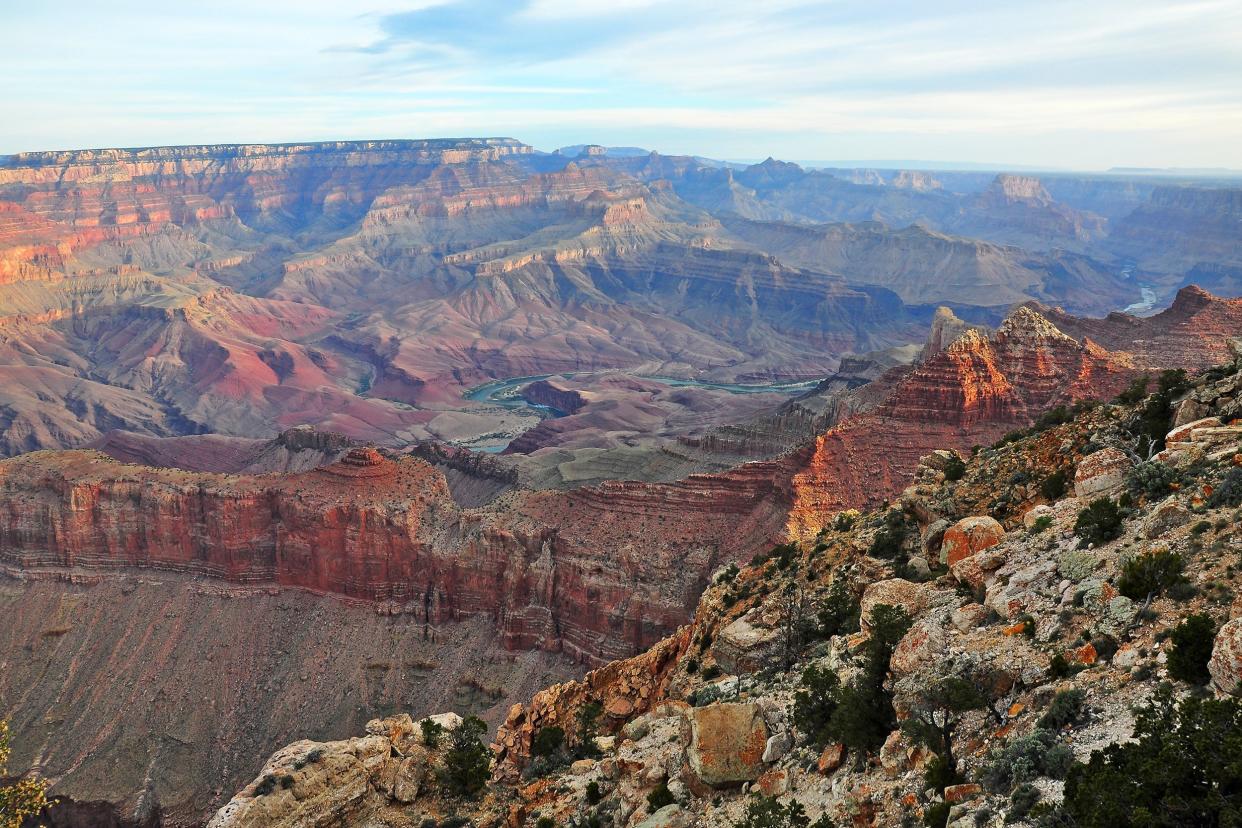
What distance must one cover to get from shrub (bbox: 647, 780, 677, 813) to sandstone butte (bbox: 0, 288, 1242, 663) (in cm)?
3572

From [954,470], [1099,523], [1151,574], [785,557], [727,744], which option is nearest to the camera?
[1151,574]

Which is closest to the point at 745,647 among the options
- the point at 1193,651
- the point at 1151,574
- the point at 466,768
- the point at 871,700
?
the point at 466,768

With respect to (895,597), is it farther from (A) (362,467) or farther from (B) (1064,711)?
(A) (362,467)

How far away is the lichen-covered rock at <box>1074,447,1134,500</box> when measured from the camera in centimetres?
2414

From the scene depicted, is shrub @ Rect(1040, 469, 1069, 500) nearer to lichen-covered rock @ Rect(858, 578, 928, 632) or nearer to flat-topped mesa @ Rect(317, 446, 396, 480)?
lichen-covered rock @ Rect(858, 578, 928, 632)

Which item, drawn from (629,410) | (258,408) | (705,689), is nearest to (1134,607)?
(705,689)

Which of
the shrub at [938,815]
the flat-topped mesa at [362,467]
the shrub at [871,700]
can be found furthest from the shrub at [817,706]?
the flat-topped mesa at [362,467]

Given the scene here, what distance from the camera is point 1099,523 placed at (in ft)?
68.8

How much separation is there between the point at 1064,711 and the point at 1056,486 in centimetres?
1332

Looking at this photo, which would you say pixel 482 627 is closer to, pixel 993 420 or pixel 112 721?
pixel 112 721

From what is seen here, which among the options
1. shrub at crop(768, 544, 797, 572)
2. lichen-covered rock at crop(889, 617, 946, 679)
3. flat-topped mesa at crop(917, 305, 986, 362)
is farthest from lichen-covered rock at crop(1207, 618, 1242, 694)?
flat-topped mesa at crop(917, 305, 986, 362)

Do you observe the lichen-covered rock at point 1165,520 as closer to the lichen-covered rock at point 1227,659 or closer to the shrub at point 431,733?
the lichen-covered rock at point 1227,659

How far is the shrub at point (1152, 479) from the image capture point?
2173cm

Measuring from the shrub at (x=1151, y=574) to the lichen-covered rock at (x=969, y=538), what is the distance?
23.3 feet
